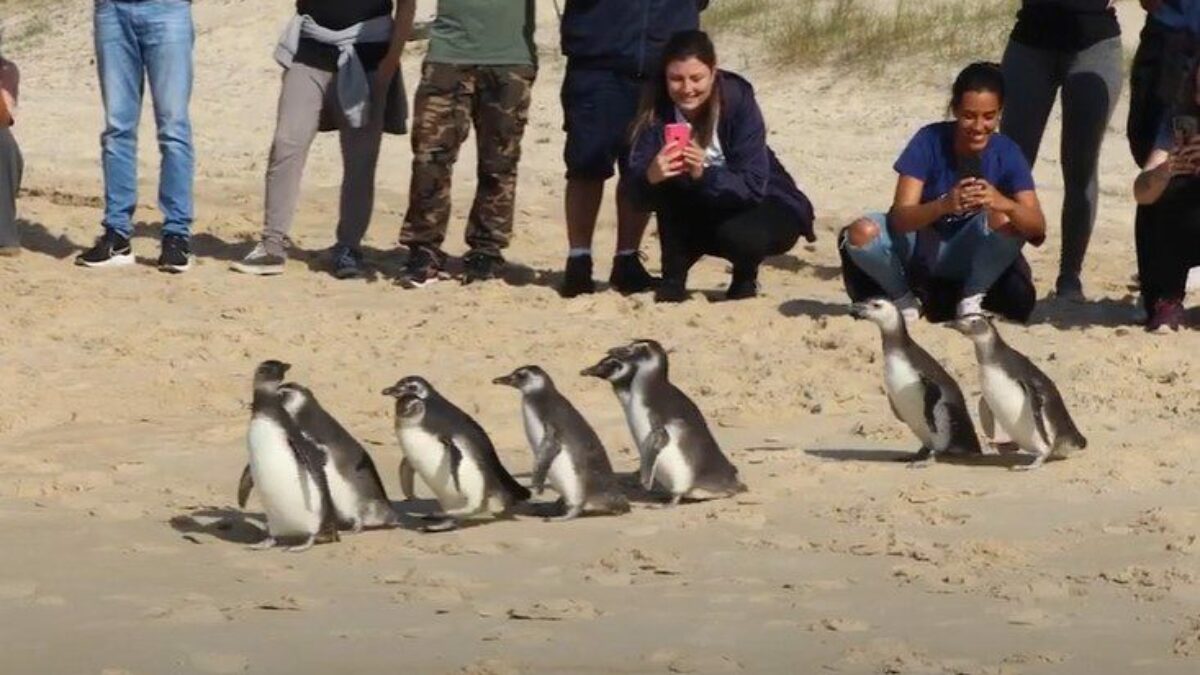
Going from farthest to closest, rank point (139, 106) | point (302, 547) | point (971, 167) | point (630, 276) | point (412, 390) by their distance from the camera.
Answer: point (139, 106), point (630, 276), point (971, 167), point (412, 390), point (302, 547)

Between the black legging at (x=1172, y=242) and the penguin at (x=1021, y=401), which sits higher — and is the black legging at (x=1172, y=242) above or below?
above

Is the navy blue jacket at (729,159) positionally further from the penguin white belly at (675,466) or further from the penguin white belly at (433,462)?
the penguin white belly at (433,462)

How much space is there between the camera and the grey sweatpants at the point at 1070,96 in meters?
9.55

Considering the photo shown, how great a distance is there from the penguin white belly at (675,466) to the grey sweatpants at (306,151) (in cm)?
360

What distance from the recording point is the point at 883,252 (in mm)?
9133

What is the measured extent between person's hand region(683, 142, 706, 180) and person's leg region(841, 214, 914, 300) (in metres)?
0.59

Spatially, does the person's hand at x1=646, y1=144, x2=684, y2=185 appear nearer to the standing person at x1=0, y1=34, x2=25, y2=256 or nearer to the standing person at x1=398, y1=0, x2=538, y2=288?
the standing person at x1=398, y1=0, x2=538, y2=288

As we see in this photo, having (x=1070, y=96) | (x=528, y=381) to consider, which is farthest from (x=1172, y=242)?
(x=528, y=381)

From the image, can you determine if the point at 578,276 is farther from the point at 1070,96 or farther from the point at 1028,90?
the point at 1070,96

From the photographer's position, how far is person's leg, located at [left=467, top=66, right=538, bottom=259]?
390 inches

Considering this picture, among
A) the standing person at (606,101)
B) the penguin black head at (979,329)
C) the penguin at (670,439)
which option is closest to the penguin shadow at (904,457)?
the penguin black head at (979,329)

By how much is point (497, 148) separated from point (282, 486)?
363cm

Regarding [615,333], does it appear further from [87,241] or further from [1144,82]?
[87,241]

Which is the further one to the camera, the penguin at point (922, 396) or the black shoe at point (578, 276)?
the black shoe at point (578, 276)
